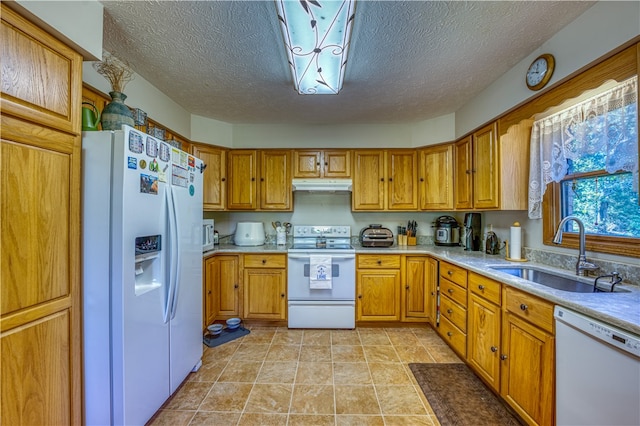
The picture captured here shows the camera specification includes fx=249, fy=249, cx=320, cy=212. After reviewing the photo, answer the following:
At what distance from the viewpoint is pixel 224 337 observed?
2586 mm

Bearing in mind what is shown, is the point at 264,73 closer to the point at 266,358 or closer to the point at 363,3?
the point at 363,3

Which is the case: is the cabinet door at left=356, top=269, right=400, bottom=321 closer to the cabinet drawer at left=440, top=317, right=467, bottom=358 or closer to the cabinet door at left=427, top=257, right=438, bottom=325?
the cabinet door at left=427, top=257, right=438, bottom=325

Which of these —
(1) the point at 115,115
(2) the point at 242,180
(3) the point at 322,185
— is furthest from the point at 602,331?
(2) the point at 242,180

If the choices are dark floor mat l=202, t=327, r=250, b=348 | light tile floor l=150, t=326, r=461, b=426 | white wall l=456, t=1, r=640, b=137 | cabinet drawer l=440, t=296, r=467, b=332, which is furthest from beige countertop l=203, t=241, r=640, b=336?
dark floor mat l=202, t=327, r=250, b=348

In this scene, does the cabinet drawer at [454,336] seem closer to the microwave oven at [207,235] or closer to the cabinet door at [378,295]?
the cabinet door at [378,295]

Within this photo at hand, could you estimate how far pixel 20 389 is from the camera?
1.00m

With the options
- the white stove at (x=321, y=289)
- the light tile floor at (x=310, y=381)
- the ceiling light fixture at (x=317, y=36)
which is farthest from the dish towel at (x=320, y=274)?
the ceiling light fixture at (x=317, y=36)

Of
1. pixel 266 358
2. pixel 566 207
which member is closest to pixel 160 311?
pixel 266 358

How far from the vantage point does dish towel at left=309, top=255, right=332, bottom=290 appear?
2.75 meters

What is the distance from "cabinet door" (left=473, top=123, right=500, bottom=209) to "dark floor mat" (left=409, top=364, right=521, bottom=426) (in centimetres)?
143

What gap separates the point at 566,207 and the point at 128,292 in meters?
3.00

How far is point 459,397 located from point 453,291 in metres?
0.83

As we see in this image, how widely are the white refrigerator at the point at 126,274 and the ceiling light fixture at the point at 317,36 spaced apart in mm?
1013

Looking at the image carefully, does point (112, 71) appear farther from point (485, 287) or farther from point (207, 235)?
point (485, 287)
